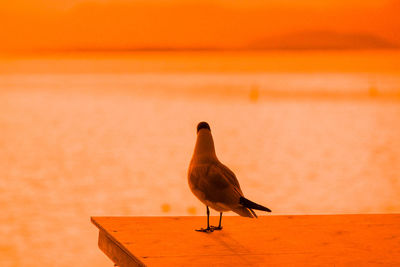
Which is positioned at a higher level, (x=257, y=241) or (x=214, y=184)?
(x=214, y=184)

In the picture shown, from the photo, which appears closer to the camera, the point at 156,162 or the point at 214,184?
the point at 214,184

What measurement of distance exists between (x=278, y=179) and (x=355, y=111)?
12.2 m

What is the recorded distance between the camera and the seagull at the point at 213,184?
249 cm

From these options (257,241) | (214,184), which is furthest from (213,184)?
(257,241)

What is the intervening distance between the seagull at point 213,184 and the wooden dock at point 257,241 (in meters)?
0.12

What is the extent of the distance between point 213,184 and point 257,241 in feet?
0.82

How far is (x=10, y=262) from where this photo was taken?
4.26 meters

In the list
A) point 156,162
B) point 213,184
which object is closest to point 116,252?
point 213,184

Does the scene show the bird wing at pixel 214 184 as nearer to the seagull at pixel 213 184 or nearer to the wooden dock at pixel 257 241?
the seagull at pixel 213 184

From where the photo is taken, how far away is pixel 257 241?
2.57m

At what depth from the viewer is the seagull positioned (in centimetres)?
249

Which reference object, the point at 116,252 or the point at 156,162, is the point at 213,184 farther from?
the point at 156,162

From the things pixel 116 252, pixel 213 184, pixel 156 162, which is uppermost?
pixel 156 162

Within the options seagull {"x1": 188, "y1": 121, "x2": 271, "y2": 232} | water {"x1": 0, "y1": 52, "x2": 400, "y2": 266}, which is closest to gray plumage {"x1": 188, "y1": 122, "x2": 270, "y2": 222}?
seagull {"x1": 188, "y1": 121, "x2": 271, "y2": 232}
